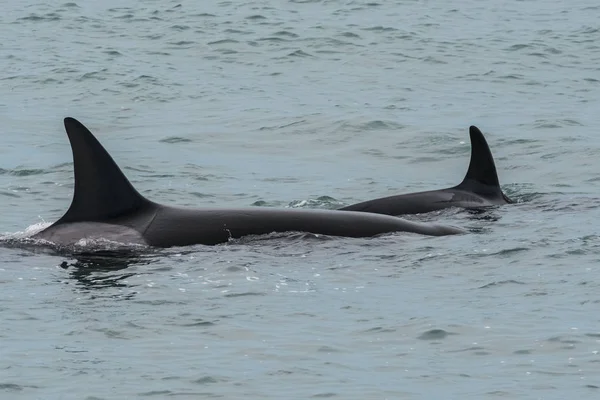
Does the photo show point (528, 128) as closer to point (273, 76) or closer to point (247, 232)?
point (273, 76)

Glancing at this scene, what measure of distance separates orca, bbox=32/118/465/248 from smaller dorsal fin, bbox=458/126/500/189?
4109 millimetres

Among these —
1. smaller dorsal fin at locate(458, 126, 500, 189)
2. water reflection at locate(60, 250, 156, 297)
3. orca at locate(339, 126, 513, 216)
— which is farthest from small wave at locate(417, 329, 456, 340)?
smaller dorsal fin at locate(458, 126, 500, 189)

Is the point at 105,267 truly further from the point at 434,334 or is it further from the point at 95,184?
the point at 434,334

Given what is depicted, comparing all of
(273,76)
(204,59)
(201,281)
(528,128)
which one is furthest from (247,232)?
(204,59)

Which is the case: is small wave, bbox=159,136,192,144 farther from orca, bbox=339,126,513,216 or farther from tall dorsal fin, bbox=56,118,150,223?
tall dorsal fin, bbox=56,118,150,223

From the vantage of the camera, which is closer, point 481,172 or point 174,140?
point 481,172

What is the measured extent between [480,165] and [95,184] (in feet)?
22.1

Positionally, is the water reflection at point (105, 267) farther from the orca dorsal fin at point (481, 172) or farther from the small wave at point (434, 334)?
the orca dorsal fin at point (481, 172)

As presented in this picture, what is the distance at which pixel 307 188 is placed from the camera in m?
21.4

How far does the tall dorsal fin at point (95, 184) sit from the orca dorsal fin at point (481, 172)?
591cm

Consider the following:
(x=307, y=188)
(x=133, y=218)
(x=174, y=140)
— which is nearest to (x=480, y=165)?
(x=307, y=188)

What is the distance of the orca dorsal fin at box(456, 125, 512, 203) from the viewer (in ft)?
62.7

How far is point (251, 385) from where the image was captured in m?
10.4

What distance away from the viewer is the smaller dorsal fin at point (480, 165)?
754 inches
